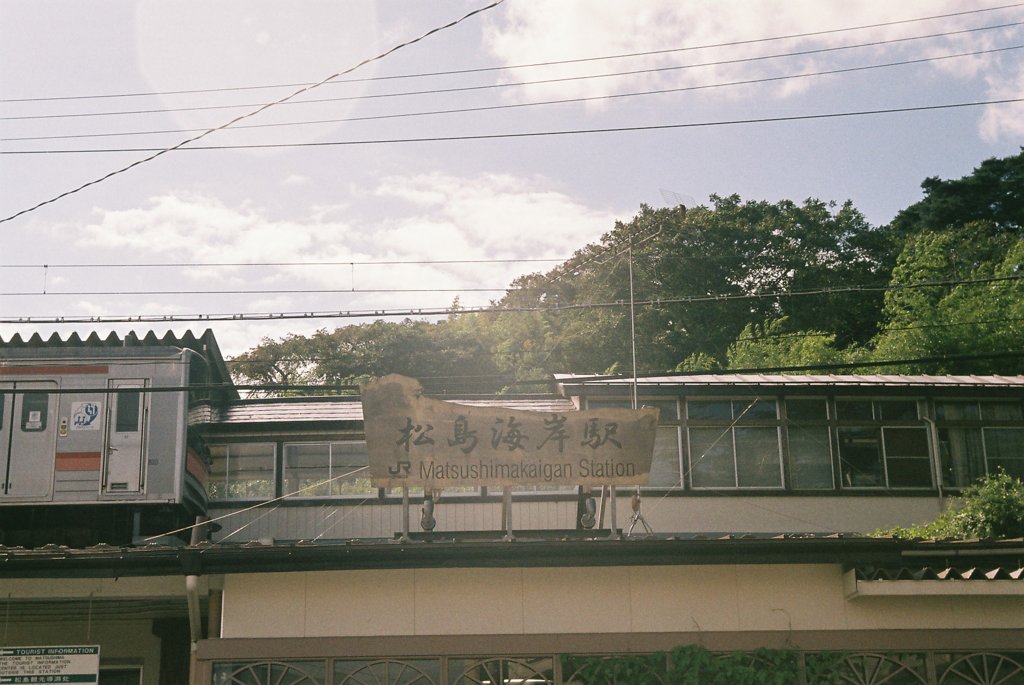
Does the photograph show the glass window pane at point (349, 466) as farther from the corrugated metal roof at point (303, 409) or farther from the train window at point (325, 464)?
the corrugated metal roof at point (303, 409)

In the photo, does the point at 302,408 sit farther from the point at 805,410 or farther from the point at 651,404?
the point at 805,410

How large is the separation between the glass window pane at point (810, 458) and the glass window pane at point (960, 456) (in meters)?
2.68

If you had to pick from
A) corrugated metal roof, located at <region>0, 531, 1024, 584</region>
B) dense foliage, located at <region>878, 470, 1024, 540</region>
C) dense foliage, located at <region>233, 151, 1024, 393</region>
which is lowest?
corrugated metal roof, located at <region>0, 531, 1024, 584</region>

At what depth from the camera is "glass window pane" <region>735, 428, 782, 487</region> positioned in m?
21.9

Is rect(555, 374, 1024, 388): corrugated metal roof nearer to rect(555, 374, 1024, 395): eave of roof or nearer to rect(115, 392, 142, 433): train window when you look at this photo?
rect(555, 374, 1024, 395): eave of roof

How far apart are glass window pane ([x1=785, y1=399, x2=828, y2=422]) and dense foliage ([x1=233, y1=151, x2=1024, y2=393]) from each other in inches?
622

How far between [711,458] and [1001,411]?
6.86 m

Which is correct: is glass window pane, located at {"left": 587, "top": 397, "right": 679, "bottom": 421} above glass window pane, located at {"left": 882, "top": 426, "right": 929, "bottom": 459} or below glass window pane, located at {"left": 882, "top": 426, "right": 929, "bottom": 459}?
above

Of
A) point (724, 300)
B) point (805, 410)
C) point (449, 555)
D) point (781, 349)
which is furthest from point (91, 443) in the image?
point (724, 300)


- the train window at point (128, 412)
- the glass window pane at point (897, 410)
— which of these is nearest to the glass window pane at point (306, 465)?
the train window at point (128, 412)

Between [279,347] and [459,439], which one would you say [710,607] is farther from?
[279,347]

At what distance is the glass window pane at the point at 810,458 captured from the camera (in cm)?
2203

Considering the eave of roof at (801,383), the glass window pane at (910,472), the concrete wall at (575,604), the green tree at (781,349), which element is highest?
the green tree at (781,349)

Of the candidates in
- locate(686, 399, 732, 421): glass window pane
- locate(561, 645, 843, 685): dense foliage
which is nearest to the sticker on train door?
locate(686, 399, 732, 421): glass window pane
